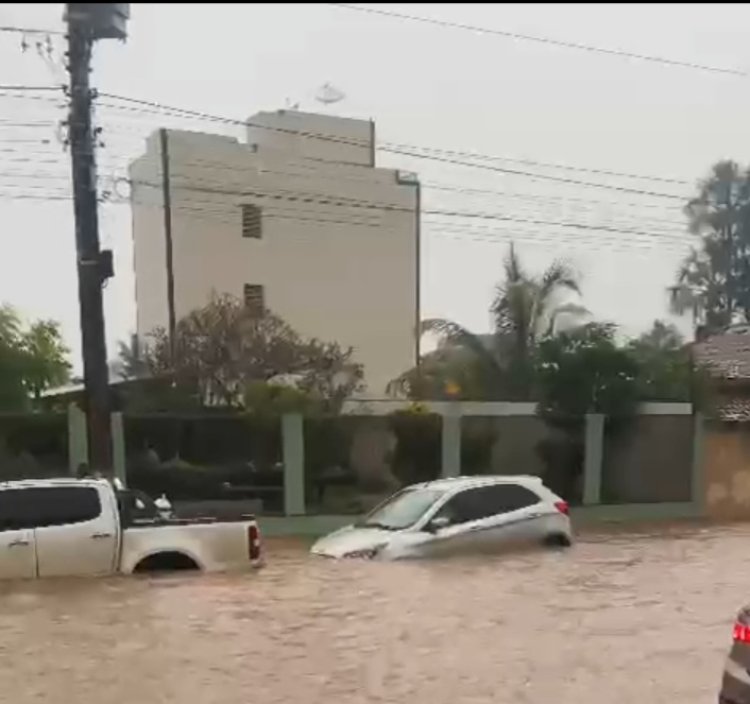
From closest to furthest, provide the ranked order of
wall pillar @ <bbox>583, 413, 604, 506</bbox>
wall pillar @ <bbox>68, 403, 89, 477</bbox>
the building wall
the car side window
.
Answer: the car side window → wall pillar @ <bbox>68, 403, 89, 477</bbox> → wall pillar @ <bbox>583, 413, 604, 506</bbox> → the building wall

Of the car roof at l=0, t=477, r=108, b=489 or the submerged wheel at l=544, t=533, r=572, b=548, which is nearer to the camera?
the car roof at l=0, t=477, r=108, b=489

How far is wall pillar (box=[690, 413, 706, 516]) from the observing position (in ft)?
76.2

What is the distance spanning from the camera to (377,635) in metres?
9.70

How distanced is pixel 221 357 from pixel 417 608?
13.4m

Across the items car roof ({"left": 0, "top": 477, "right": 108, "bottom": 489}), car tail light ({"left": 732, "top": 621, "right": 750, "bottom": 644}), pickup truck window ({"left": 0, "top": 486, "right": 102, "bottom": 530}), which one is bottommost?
pickup truck window ({"left": 0, "top": 486, "right": 102, "bottom": 530})

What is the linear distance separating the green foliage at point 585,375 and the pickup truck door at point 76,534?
12.8 m

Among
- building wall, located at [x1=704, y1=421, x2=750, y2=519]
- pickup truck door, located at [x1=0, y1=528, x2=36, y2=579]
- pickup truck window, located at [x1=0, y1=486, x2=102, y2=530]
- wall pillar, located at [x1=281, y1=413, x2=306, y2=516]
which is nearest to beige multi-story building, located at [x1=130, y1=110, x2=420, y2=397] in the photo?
building wall, located at [x1=704, y1=421, x2=750, y2=519]

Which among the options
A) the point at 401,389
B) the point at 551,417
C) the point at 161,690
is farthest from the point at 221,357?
the point at 161,690

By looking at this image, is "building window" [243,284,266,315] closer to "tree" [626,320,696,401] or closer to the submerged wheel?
"tree" [626,320,696,401]

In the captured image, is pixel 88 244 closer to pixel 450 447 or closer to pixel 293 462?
pixel 293 462

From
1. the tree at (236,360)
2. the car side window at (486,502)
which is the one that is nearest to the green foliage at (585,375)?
the tree at (236,360)

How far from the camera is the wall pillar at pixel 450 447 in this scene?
22.1 meters

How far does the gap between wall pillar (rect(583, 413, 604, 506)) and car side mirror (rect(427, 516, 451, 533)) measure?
32.7 ft

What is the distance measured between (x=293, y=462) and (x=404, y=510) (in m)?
7.15
